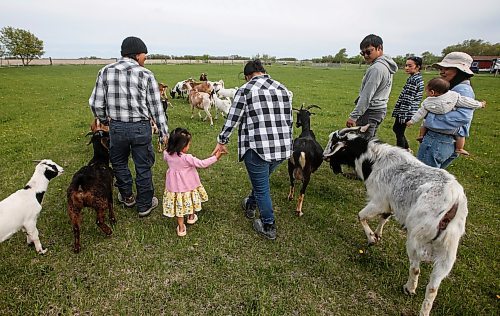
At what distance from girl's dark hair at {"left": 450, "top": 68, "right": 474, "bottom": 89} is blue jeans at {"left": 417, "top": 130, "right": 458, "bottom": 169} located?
2.25ft

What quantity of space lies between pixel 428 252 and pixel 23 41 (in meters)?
74.0

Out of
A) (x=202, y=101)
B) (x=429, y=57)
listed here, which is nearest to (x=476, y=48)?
(x=429, y=57)

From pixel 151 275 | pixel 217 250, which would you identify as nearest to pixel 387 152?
pixel 217 250

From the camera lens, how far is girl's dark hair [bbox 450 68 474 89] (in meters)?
3.61

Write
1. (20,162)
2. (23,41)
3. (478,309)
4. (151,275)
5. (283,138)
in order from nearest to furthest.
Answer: (478,309), (151,275), (283,138), (20,162), (23,41)

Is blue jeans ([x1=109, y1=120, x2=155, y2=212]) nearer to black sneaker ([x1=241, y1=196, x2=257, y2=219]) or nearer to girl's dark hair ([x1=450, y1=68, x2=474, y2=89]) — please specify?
black sneaker ([x1=241, y1=196, x2=257, y2=219])

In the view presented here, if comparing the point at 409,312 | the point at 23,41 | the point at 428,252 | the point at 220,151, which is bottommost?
the point at 409,312

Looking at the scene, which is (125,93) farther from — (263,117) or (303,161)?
(303,161)

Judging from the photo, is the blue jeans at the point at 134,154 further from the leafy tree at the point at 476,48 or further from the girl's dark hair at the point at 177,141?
the leafy tree at the point at 476,48

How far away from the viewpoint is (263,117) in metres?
3.28

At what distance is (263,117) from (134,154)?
197cm

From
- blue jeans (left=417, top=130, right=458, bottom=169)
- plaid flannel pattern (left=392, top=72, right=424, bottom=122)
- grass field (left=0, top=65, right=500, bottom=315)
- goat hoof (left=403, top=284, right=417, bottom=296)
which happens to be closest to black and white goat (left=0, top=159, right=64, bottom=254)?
grass field (left=0, top=65, right=500, bottom=315)

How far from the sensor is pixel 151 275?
3219 mm

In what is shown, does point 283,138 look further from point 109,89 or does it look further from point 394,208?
point 109,89
